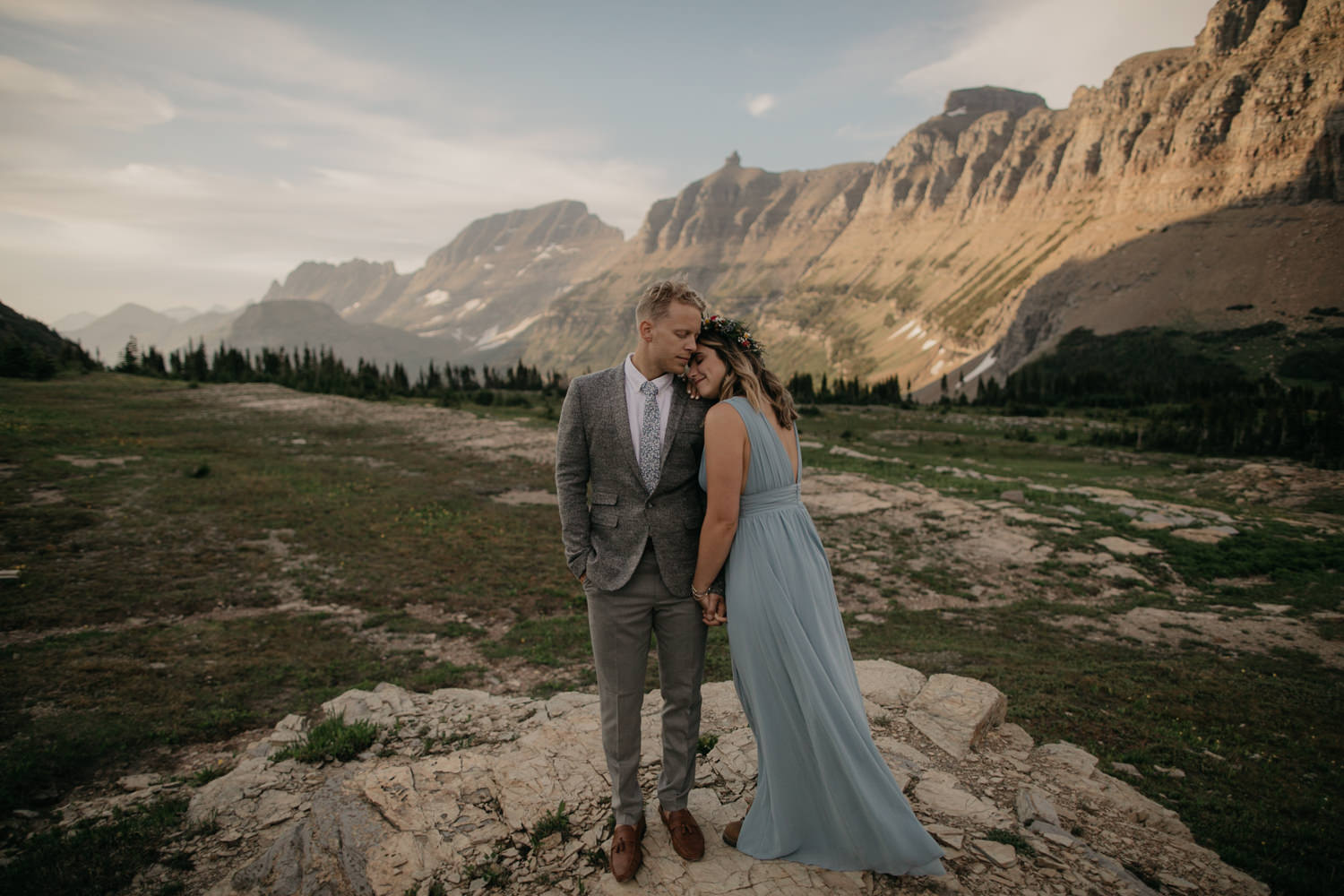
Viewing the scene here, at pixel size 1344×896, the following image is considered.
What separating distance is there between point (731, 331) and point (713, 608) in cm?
179

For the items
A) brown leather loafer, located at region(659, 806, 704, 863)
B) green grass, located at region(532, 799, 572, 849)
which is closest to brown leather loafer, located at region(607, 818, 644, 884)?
brown leather loafer, located at region(659, 806, 704, 863)

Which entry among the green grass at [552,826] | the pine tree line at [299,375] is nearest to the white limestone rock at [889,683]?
the green grass at [552,826]

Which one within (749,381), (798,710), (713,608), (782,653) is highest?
(749,381)

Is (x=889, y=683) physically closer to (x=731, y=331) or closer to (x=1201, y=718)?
(x=1201, y=718)

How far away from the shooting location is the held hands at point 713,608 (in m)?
3.71

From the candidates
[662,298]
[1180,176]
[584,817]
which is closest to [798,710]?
[584,817]

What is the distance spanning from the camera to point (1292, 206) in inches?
4026

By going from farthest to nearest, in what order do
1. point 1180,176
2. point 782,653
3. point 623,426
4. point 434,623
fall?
1. point 1180,176
2. point 434,623
3. point 623,426
4. point 782,653

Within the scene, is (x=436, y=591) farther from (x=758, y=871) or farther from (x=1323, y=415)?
(x=1323, y=415)

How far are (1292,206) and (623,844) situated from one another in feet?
500

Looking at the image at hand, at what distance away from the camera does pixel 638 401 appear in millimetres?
3789

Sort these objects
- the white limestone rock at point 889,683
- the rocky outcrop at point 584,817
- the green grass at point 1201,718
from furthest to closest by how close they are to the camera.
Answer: the white limestone rock at point 889,683 < the green grass at point 1201,718 < the rocky outcrop at point 584,817

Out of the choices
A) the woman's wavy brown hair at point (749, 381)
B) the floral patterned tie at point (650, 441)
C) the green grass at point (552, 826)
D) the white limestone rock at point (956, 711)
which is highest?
the woman's wavy brown hair at point (749, 381)

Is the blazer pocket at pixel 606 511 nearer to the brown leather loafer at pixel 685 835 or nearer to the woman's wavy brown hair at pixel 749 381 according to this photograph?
the woman's wavy brown hair at pixel 749 381
